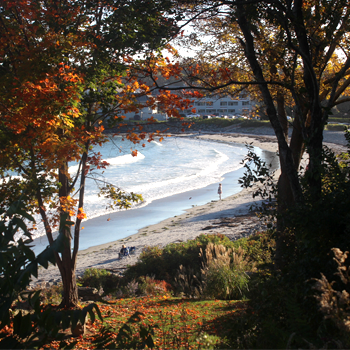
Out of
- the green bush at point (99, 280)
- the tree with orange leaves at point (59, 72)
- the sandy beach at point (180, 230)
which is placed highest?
→ the tree with orange leaves at point (59, 72)

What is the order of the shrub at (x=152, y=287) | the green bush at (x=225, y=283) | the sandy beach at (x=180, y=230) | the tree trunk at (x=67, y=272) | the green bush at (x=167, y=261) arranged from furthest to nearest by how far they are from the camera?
the sandy beach at (x=180, y=230)
the green bush at (x=167, y=261)
the shrub at (x=152, y=287)
the green bush at (x=225, y=283)
the tree trunk at (x=67, y=272)

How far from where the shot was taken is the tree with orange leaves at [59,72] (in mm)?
5570

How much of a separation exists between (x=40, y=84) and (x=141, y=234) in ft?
45.1

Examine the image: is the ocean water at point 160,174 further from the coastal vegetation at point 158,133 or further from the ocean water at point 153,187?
the coastal vegetation at point 158,133

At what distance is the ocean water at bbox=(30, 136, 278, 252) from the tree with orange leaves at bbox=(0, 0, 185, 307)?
1.97 metres

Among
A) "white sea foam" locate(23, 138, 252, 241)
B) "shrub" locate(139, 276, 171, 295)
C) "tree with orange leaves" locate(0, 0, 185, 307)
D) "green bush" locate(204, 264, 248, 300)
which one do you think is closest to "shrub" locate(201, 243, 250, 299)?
"green bush" locate(204, 264, 248, 300)

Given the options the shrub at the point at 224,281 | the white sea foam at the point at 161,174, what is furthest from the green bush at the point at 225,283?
the white sea foam at the point at 161,174

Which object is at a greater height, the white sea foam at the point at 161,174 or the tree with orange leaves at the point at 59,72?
the tree with orange leaves at the point at 59,72

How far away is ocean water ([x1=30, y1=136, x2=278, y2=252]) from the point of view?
1972 cm

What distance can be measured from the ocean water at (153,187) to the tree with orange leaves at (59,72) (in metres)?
1.97

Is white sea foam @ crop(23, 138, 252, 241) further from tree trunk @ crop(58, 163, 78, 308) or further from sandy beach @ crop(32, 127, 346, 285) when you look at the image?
tree trunk @ crop(58, 163, 78, 308)

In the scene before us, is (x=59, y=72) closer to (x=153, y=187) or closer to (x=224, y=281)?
(x=224, y=281)

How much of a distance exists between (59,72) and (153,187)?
2501 cm

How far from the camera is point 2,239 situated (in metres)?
1.97
